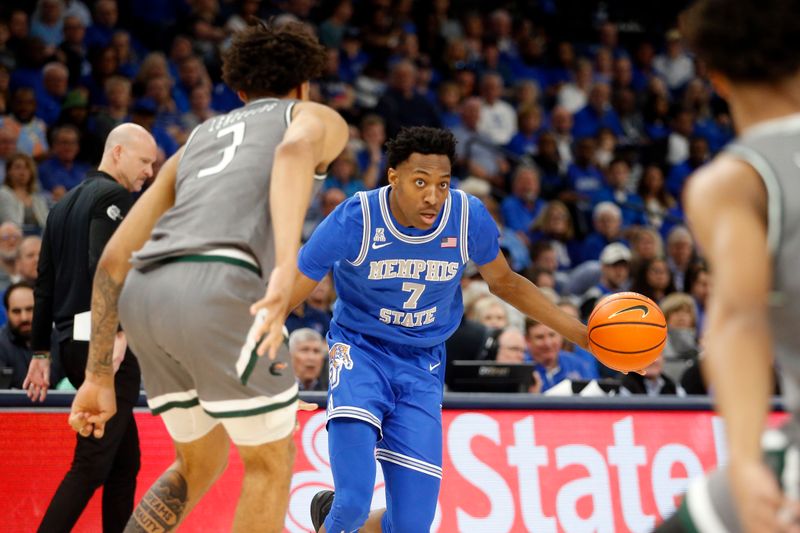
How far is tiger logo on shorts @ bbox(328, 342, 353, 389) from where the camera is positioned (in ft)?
16.4

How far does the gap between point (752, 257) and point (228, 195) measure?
1.78 m

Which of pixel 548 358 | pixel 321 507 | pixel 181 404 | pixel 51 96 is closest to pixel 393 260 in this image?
pixel 321 507

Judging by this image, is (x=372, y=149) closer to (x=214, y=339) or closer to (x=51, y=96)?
(x=51, y=96)

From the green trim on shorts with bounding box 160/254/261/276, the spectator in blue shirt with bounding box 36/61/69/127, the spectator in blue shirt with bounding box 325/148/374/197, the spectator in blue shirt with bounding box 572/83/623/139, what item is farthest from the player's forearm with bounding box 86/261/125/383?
the spectator in blue shirt with bounding box 572/83/623/139

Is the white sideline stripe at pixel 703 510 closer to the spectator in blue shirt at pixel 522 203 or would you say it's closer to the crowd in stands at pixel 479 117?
the crowd in stands at pixel 479 117

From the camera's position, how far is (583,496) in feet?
21.4

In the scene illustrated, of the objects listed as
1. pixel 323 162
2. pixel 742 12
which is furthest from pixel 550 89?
pixel 742 12

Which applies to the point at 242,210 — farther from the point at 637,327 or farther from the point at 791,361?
the point at 637,327

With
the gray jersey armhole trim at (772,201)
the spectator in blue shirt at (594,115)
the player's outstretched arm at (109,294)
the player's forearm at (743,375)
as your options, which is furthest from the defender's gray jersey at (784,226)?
the spectator in blue shirt at (594,115)

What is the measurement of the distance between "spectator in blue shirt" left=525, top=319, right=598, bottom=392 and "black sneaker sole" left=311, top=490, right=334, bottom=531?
10.3 feet

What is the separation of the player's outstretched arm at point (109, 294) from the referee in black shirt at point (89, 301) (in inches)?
53.1

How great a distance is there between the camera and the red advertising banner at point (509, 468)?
6074 millimetres

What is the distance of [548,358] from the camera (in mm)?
8172

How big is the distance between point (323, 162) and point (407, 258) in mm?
1427
